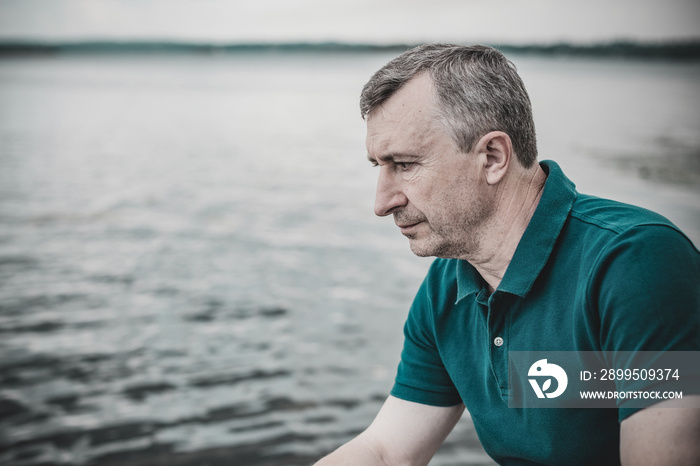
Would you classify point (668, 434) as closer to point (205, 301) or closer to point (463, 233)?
point (463, 233)

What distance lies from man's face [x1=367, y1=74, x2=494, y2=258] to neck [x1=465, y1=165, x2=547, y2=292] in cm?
3

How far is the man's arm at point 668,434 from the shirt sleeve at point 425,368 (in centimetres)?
81

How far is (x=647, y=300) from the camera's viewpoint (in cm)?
147

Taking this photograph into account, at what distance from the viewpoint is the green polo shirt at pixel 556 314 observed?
4.90ft

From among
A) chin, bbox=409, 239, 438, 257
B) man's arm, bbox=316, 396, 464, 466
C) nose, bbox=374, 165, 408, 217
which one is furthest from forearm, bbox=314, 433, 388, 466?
nose, bbox=374, 165, 408, 217

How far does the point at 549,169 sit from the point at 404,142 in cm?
49

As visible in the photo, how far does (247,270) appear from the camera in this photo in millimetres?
9930

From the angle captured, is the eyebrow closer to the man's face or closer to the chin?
the man's face

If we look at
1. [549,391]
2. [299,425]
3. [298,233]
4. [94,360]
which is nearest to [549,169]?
[549,391]

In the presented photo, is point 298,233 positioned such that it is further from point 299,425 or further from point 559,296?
point 559,296

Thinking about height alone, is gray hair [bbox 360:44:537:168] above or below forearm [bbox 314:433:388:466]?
above

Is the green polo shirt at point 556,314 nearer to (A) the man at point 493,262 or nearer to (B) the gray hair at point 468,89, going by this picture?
(A) the man at point 493,262

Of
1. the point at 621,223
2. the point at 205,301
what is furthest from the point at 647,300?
the point at 205,301

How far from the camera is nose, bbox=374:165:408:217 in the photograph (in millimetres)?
2111
